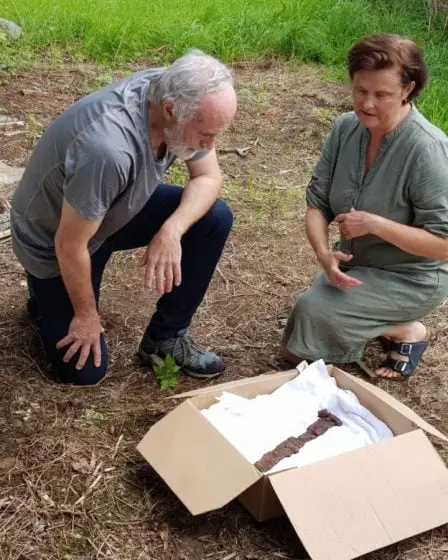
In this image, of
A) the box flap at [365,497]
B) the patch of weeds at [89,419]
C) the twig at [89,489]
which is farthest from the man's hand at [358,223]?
the twig at [89,489]

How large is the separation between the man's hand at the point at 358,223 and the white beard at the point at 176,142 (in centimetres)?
68

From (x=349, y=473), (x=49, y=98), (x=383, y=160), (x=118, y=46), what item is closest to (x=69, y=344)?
(x=349, y=473)

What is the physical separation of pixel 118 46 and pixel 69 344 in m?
4.69

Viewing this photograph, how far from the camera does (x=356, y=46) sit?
2721 millimetres

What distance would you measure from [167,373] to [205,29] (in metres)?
5.01

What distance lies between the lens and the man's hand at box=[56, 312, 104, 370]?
8.52ft

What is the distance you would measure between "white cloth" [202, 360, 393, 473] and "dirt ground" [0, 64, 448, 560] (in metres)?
0.25

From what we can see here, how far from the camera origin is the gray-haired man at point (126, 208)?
2.33 meters

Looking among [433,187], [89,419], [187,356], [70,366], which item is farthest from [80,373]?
[433,187]

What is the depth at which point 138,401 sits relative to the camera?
111 inches

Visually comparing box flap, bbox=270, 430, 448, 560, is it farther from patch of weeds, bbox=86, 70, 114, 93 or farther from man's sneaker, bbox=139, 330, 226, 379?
patch of weeds, bbox=86, 70, 114, 93

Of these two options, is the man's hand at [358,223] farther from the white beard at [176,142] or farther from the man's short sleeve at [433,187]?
the white beard at [176,142]

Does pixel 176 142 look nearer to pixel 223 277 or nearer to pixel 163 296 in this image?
pixel 163 296

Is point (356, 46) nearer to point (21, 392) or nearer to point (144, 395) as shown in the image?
point (144, 395)
